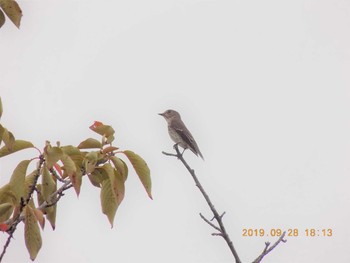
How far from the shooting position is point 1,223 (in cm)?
267

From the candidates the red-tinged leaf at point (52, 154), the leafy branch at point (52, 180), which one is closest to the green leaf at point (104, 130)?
the leafy branch at point (52, 180)

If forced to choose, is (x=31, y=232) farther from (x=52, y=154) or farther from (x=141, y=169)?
Result: (x=141, y=169)

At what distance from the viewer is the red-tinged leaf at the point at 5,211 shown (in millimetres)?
2838

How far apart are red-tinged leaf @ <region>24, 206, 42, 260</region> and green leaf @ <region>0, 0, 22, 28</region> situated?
84cm

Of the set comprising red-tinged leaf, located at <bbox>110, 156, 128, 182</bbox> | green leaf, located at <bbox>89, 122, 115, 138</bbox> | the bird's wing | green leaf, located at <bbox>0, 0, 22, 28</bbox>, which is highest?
the bird's wing

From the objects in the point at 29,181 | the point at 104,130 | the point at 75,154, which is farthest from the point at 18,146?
the point at 104,130

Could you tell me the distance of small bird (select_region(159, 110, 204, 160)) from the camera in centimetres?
1351

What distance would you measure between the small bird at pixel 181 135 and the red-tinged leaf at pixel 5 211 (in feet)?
34.8

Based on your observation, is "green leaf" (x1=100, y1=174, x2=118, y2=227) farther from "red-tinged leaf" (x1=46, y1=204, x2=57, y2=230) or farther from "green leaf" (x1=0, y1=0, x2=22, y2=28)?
"green leaf" (x1=0, y1=0, x2=22, y2=28)

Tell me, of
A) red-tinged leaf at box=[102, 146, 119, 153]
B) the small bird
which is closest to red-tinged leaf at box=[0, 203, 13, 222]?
red-tinged leaf at box=[102, 146, 119, 153]

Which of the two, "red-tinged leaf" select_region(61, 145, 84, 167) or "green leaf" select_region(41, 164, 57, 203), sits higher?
"red-tinged leaf" select_region(61, 145, 84, 167)

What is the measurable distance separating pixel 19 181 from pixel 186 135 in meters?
10.8

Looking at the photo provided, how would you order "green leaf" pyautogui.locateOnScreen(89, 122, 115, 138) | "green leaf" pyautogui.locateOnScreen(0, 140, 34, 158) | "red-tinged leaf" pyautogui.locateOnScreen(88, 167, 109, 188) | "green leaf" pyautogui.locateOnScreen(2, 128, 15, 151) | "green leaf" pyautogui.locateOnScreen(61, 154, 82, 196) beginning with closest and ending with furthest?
"green leaf" pyautogui.locateOnScreen(2, 128, 15, 151), "green leaf" pyautogui.locateOnScreen(61, 154, 82, 196), "green leaf" pyautogui.locateOnScreen(0, 140, 34, 158), "red-tinged leaf" pyautogui.locateOnScreen(88, 167, 109, 188), "green leaf" pyautogui.locateOnScreen(89, 122, 115, 138)

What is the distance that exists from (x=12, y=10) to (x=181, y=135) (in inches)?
430
